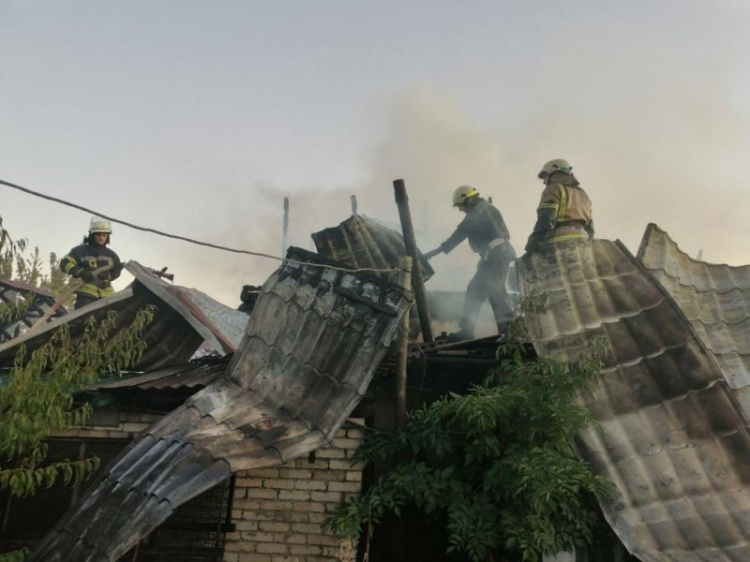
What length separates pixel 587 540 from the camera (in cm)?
487

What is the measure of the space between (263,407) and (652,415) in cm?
345

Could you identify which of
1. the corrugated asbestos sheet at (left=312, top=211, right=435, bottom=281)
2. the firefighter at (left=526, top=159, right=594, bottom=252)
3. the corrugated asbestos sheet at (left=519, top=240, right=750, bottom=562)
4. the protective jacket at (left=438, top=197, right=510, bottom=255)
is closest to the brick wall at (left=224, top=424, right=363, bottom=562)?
the corrugated asbestos sheet at (left=519, top=240, right=750, bottom=562)

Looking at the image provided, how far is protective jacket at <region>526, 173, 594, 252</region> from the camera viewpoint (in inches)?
279

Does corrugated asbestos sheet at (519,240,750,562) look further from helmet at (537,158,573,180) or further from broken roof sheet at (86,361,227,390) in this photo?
broken roof sheet at (86,361,227,390)

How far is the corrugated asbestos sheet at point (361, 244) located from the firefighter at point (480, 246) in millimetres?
462

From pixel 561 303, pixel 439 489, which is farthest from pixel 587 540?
pixel 561 303

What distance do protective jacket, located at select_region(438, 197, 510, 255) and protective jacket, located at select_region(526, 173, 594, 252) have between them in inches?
51.4

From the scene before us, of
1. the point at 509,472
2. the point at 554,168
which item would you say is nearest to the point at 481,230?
the point at 554,168

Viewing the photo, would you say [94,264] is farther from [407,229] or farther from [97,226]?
[407,229]

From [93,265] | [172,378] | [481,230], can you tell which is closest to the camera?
[172,378]

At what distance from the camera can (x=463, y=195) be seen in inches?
346

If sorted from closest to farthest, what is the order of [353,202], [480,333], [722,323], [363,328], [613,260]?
[363,328] → [613,260] → [722,323] → [480,333] → [353,202]

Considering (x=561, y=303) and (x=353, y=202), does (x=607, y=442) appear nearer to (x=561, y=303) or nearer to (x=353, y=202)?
(x=561, y=303)

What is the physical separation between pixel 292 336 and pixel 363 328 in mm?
737
